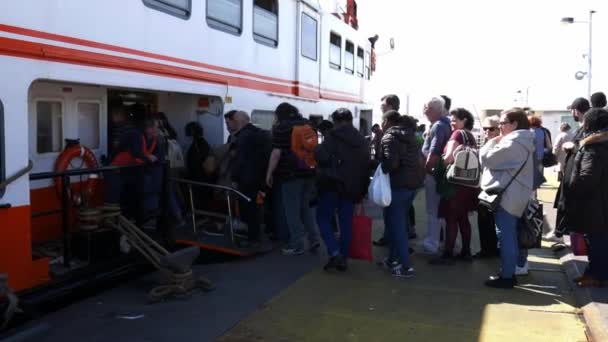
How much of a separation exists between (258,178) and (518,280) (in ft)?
9.38

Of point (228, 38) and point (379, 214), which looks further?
point (379, 214)

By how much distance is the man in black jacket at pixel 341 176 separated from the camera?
5.69m

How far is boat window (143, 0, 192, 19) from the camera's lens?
5.61 metres

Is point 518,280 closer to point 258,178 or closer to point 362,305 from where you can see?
point 362,305

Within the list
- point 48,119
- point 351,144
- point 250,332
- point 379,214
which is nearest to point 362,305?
point 250,332

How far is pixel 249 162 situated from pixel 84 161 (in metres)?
1.73

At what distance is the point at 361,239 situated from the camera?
19.2 feet

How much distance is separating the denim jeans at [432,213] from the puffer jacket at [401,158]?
0.76 metres

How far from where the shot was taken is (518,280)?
5.67 meters

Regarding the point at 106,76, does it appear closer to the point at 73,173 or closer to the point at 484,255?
the point at 73,173

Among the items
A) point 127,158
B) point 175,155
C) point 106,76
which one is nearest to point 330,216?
point 127,158

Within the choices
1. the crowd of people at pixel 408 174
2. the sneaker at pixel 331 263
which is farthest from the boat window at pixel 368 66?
the sneaker at pixel 331 263

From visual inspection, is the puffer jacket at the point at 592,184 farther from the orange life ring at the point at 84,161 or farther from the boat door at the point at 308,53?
the boat door at the point at 308,53

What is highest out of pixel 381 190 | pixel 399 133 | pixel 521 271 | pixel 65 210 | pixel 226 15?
pixel 226 15
